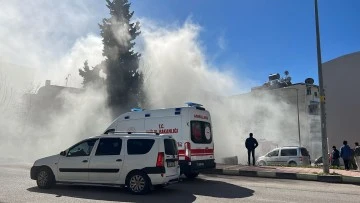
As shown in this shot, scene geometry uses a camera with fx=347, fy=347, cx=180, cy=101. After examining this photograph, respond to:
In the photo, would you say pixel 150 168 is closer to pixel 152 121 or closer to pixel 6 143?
pixel 152 121

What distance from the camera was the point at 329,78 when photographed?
25562 mm

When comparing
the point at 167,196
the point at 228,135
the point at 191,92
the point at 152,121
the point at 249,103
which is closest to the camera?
the point at 167,196

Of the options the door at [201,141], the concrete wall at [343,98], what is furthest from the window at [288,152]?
the door at [201,141]

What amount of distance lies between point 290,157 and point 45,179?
51.3 ft

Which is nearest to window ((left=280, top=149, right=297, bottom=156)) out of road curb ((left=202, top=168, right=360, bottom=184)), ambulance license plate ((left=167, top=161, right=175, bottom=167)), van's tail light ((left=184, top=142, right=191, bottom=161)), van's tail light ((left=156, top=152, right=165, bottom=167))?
road curb ((left=202, top=168, right=360, bottom=184))

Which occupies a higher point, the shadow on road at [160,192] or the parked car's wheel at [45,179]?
the parked car's wheel at [45,179]

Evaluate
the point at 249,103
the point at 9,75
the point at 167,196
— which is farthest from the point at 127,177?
the point at 9,75

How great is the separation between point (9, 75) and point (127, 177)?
4200 cm

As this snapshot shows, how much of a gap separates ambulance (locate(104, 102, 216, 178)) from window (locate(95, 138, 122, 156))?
2372 millimetres

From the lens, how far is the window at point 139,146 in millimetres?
8695

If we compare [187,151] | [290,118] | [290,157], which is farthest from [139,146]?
[290,118]

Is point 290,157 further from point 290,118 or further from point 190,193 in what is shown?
point 290,118

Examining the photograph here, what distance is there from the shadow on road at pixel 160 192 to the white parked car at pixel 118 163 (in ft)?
0.83

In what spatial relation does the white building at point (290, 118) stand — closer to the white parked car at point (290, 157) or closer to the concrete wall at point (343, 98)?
the concrete wall at point (343, 98)
